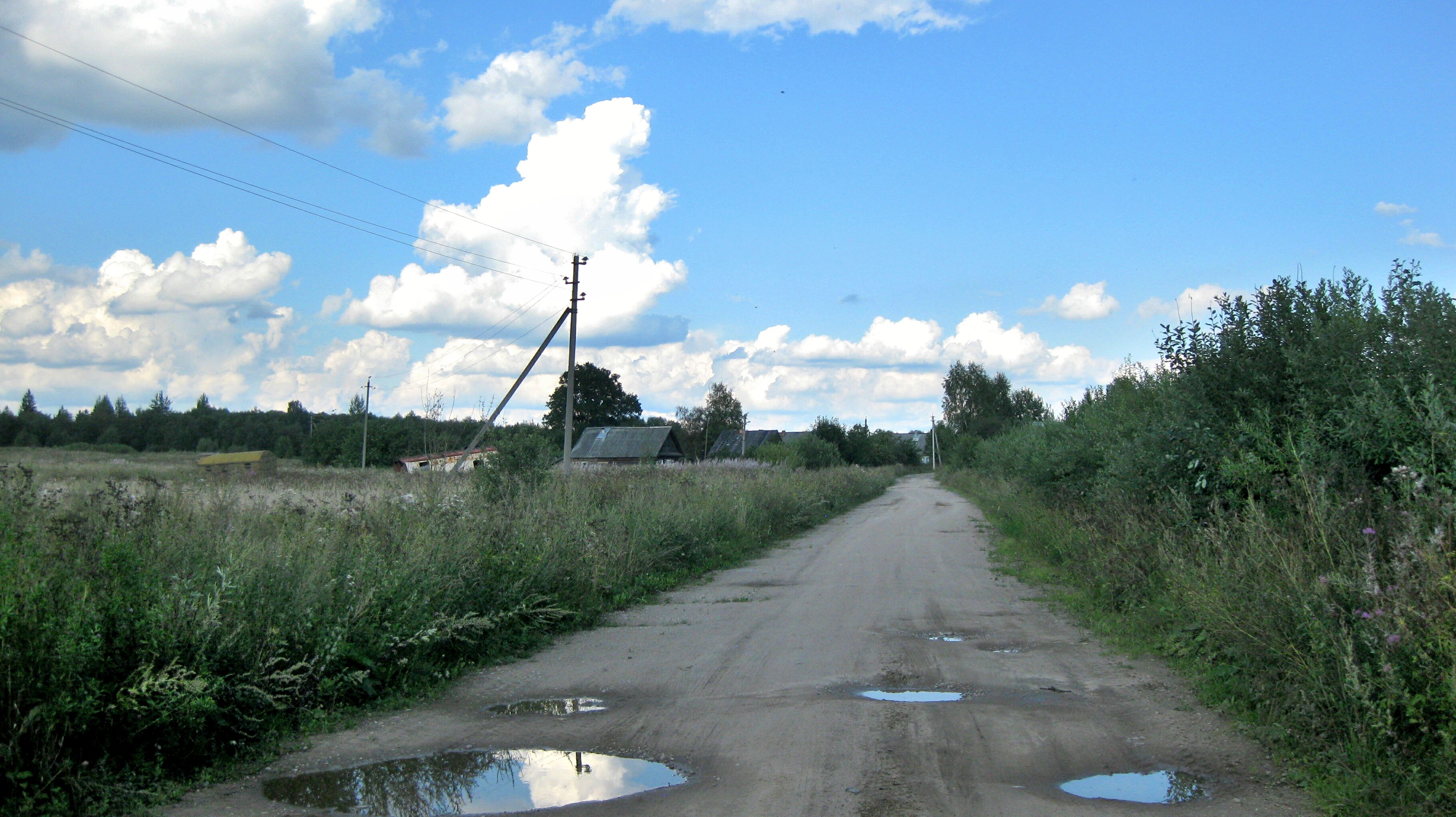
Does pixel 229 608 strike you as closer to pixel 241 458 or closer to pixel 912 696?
pixel 912 696

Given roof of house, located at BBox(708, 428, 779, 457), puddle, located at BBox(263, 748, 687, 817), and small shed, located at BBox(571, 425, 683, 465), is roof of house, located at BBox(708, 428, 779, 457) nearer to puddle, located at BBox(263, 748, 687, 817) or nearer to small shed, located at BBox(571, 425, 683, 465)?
small shed, located at BBox(571, 425, 683, 465)

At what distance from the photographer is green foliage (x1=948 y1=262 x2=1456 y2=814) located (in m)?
4.42

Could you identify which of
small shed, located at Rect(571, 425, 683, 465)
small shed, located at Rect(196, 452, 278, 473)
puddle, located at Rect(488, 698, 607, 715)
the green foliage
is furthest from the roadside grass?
small shed, located at Rect(571, 425, 683, 465)

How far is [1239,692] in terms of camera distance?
6125 mm

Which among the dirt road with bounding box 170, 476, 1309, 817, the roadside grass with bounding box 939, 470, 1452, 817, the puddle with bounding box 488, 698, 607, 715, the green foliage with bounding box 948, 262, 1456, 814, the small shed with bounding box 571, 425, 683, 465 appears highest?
the small shed with bounding box 571, 425, 683, 465

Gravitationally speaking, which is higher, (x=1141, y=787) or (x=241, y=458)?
(x=241, y=458)

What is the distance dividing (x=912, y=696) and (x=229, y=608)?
4.95 metres

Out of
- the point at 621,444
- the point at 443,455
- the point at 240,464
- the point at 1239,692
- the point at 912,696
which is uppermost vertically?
the point at 621,444

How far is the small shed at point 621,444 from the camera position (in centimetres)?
6362

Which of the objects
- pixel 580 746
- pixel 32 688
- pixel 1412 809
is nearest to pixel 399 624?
pixel 580 746

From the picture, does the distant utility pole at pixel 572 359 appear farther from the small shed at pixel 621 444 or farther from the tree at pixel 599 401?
the tree at pixel 599 401

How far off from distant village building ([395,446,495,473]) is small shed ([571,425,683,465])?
32.1 meters

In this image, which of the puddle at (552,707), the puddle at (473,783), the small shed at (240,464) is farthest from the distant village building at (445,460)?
the puddle at (473,783)

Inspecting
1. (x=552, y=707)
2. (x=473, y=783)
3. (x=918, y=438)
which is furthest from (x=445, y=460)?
(x=918, y=438)
